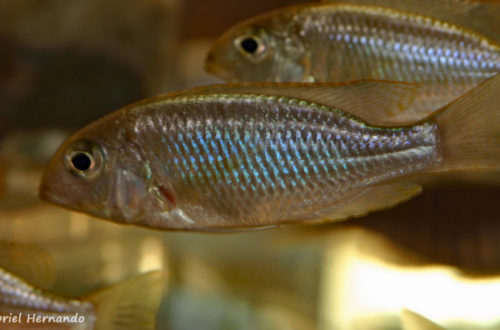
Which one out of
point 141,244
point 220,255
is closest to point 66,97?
point 141,244

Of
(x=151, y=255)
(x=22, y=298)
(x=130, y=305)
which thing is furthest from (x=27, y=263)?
(x=151, y=255)

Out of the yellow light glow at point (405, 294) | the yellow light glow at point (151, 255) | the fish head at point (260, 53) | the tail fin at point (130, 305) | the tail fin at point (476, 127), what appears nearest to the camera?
the tail fin at point (476, 127)

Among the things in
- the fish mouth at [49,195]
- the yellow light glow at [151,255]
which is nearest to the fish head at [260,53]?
the fish mouth at [49,195]

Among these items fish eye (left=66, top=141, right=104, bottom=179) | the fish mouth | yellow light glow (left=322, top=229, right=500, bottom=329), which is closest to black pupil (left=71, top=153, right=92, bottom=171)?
fish eye (left=66, top=141, right=104, bottom=179)

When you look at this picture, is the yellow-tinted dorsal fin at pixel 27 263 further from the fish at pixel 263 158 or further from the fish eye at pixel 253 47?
the fish eye at pixel 253 47

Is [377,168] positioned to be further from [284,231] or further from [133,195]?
[284,231]

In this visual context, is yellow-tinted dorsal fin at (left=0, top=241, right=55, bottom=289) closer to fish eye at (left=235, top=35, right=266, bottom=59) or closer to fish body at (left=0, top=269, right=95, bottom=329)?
fish body at (left=0, top=269, right=95, bottom=329)

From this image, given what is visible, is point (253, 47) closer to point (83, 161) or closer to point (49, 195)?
point (83, 161)
